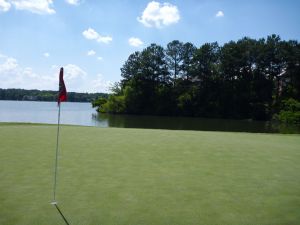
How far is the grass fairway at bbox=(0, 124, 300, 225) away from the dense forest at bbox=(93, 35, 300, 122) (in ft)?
150

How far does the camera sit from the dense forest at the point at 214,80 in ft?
175

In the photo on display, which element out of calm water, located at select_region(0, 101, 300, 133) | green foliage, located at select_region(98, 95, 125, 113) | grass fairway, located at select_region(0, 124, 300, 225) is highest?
green foliage, located at select_region(98, 95, 125, 113)

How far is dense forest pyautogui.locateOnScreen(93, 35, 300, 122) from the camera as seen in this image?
53.4m

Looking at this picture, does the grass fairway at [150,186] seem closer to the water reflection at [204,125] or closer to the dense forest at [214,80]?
the water reflection at [204,125]

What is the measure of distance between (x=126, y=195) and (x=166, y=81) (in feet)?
189

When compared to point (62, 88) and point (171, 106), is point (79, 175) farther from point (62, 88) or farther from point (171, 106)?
A: point (171, 106)

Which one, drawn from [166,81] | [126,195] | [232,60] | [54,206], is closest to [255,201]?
[126,195]

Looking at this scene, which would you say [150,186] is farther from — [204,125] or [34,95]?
[34,95]

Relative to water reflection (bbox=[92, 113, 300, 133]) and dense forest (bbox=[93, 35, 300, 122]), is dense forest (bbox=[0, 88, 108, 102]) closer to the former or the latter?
dense forest (bbox=[93, 35, 300, 122])

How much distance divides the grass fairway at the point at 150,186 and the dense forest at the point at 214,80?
45.7 m

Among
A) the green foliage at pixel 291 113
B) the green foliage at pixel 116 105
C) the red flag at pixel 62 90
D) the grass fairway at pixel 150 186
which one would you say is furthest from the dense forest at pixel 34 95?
the red flag at pixel 62 90

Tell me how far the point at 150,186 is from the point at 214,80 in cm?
5472

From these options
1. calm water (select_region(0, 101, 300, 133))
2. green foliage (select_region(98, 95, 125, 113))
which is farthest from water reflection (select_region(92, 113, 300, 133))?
green foliage (select_region(98, 95, 125, 113))

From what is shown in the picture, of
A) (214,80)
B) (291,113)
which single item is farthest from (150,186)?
(214,80)
